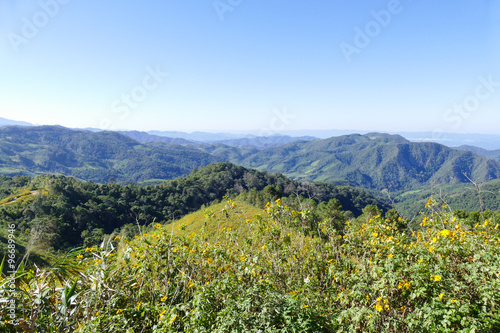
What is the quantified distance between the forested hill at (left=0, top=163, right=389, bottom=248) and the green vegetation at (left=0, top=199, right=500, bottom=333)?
893 inches

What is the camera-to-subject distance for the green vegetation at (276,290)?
242 centimetres

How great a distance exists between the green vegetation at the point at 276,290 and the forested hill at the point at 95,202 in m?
22.7

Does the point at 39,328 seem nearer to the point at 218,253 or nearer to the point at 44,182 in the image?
the point at 218,253

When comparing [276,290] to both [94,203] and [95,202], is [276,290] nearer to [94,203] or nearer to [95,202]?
[94,203]

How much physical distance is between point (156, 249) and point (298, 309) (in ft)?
7.89

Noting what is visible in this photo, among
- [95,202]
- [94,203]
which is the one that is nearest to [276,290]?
[94,203]

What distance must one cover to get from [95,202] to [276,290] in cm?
5758

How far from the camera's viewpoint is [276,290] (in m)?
3.46

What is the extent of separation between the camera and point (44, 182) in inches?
2143

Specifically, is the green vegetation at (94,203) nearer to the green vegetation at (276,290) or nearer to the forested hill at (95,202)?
the forested hill at (95,202)

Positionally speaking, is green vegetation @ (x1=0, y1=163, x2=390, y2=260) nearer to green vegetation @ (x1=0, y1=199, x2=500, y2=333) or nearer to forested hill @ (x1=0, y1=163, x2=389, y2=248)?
forested hill @ (x1=0, y1=163, x2=389, y2=248)

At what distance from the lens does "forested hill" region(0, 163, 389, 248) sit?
37.1 m

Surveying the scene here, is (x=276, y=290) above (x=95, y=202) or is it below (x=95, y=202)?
above

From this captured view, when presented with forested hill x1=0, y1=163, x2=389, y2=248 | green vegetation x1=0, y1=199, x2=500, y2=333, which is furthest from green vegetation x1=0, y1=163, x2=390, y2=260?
green vegetation x1=0, y1=199, x2=500, y2=333
